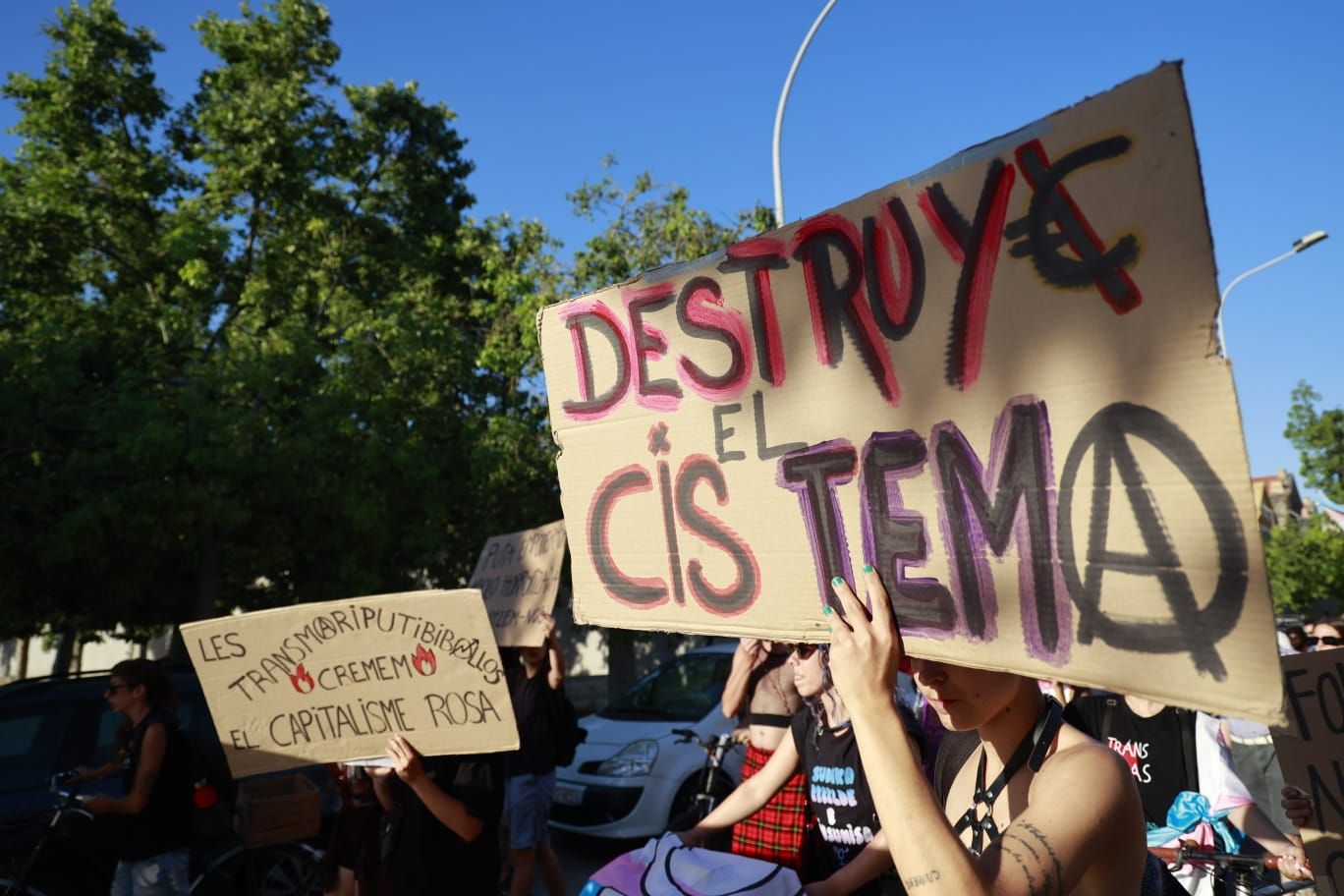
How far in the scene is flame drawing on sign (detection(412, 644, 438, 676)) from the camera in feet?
11.2

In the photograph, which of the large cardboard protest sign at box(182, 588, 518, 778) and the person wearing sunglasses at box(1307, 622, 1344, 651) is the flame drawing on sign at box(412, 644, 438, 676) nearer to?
the large cardboard protest sign at box(182, 588, 518, 778)

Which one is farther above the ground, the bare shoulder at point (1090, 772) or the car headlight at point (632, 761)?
the bare shoulder at point (1090, 772)

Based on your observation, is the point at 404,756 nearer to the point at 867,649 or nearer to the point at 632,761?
the point at 867,649

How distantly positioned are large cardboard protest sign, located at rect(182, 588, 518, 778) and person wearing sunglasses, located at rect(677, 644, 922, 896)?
0.83 metres

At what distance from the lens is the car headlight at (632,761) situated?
901 cm

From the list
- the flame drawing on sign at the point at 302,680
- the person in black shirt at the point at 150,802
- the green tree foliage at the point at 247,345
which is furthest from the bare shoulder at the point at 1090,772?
the green tree foliage at the point at 247,345

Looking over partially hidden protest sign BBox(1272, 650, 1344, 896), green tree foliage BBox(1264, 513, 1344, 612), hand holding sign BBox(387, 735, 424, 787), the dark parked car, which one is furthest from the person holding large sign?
green tree foliage BBox(1264, 513, 1344, 612)

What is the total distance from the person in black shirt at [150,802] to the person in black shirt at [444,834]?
1574mm

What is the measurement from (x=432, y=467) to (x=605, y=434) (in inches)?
521

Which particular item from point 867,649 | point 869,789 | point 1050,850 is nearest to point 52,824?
point 869,789

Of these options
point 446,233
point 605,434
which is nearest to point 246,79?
point 446,233

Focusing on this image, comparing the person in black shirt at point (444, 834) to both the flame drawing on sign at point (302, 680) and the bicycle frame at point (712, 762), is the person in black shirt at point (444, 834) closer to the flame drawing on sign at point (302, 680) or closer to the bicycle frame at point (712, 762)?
the flame drawing on sign at point (302, 680)

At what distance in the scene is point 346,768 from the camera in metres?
4.21

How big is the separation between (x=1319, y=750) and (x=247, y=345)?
14854 mm
